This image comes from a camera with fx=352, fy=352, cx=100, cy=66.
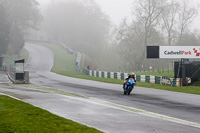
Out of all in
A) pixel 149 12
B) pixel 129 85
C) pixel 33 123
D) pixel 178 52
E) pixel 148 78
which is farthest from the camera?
pixel 149 12

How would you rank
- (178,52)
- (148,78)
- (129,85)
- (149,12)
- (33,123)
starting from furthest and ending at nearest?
(149,12) < (148,78) < (178,52) < (129,85) < (33,123)

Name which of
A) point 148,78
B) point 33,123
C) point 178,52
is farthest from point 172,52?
point 33,123

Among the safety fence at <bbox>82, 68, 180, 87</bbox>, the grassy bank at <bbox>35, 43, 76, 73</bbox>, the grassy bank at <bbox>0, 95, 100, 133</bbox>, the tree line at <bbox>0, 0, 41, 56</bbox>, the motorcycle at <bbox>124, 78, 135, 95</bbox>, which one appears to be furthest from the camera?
the tree line at <bbox>0, 0, 41, 56</bbox>

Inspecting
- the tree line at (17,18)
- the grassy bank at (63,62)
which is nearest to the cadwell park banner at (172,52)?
the grassy bank at (63,62)

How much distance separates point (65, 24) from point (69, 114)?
99.2 metres

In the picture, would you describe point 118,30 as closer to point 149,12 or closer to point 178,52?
point 149,12

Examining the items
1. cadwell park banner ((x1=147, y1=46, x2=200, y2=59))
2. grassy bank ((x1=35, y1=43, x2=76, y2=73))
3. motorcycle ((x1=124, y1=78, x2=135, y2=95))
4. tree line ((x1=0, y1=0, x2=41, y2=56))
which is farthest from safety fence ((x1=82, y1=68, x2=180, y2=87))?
tree line ((x1=0, y1=0, x2=41, y2=56))

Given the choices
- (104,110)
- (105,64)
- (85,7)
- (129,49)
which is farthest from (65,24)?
(104,110)

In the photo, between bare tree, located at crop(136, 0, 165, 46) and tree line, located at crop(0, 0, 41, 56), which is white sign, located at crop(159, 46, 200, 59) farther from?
tree line, located at crop(0, 0, 41, 56)

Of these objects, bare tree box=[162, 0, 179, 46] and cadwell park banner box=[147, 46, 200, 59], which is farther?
bare tree box=[162, 0, 179, 46]

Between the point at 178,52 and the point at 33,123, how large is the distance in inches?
945

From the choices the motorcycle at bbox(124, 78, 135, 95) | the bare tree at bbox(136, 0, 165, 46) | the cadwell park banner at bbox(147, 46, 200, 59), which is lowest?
the motorcycle at bbox(124, 78, 135, 95)

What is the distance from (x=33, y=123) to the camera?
9648mm

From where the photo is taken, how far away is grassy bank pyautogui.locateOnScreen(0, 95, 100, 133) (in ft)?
28.7
